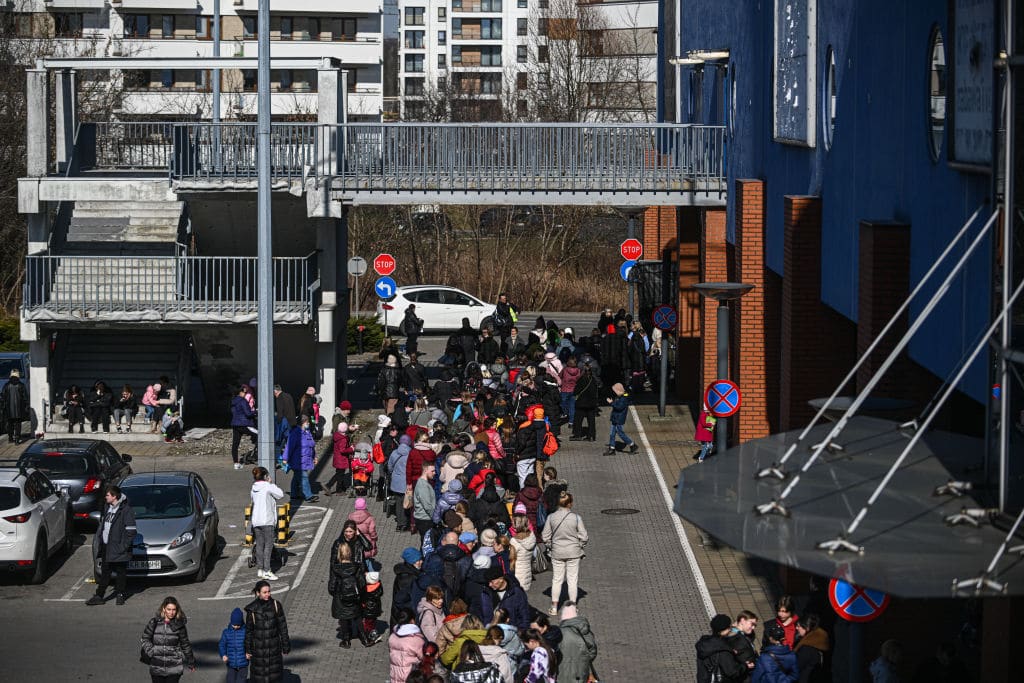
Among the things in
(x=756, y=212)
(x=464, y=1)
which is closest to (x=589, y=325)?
(x=756, y=212)

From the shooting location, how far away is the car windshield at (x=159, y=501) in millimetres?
21250

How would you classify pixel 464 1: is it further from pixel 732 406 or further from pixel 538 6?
pixel 732 406

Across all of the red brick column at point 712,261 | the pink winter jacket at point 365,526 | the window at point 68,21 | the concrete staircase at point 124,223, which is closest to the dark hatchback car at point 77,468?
the pink winter jacket at point 365,526

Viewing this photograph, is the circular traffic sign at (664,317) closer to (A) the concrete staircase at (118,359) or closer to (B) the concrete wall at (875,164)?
(B) the concrete wall at (875,164)

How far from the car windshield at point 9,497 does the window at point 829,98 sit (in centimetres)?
1105

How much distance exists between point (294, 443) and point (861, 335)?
1085cm

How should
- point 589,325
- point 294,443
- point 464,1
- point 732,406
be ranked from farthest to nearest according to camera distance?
1. point 464,1
2. point 589,325
3. point 294,443
4. point 732,406

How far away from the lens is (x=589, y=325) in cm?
4928

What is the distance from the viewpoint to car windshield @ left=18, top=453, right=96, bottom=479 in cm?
2402

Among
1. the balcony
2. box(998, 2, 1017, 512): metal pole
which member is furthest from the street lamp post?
the balcony

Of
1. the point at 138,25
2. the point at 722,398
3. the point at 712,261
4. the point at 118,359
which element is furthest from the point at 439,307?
the point at 138,25

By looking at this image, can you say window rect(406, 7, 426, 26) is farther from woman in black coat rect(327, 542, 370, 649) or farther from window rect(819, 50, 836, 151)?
woman in black coat rect(327, 542, 370, 649)

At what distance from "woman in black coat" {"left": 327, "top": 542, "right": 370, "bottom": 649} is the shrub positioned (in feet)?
84.9

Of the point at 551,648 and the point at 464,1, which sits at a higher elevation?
the point at 464,1
